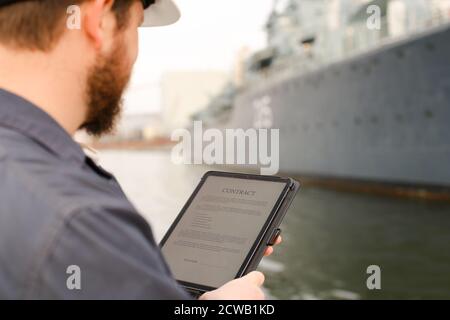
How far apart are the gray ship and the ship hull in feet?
0.09

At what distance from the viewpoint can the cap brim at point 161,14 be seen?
1.32m

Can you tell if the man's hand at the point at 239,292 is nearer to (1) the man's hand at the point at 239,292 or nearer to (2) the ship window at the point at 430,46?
(1) the man's hand at the point at 239,292

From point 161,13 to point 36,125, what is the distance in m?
0.66

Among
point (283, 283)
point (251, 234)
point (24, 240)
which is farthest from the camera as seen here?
point (283, 283)

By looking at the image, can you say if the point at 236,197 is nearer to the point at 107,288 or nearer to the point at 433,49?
the point at 107,288

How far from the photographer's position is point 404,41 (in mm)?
14109

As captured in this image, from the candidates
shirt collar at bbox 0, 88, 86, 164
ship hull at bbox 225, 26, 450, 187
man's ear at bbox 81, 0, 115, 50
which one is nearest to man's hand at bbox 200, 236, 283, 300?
shirt collar at bbox 0, 88, 86, 164

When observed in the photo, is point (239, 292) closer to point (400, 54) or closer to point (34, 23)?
point (34, 23)

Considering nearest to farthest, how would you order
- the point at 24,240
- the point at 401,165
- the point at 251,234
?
the point at 24,240 < the point at 251,234 < the point at 401,165

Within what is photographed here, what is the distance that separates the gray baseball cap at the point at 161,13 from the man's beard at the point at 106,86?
0.26 metres

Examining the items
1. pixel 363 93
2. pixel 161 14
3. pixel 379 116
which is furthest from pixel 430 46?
pixel 161 14

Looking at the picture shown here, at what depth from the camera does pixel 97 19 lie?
0.98m

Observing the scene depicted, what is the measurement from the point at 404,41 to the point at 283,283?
998 centimetres
